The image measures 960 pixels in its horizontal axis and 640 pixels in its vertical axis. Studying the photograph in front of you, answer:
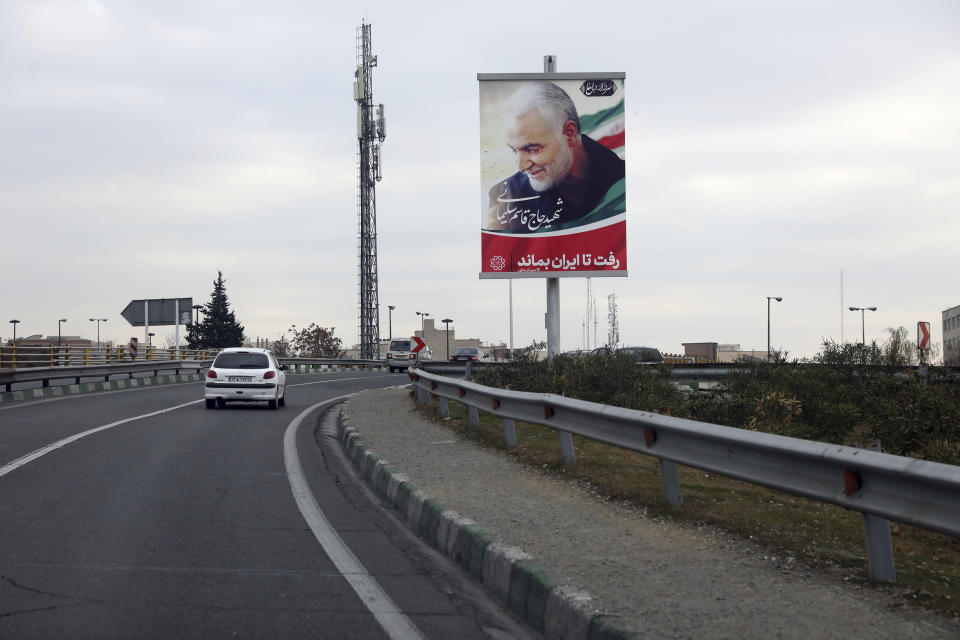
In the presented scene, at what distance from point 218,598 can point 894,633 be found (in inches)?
145

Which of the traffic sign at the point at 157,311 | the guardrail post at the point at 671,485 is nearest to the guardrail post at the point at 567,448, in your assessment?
the guardrail post at the point at 671,485

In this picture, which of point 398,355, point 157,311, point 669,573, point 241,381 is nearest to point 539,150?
point 241,381

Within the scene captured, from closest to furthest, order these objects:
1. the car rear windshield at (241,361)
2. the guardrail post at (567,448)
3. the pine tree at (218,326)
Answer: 1. the guardrail post at (567,448)
2. the car rear windshield at (241,361)
3. the pine tree at (218,326)

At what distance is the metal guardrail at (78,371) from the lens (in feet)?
92.3

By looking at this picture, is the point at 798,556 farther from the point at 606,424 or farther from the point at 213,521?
the point at 213,521

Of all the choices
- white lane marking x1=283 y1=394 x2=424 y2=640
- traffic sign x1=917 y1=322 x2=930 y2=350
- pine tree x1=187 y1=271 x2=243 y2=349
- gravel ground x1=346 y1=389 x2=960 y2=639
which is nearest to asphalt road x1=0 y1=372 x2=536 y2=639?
white lane marking x1=283 y1=394 x2=424 y2=640

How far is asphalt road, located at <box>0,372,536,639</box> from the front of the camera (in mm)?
5258

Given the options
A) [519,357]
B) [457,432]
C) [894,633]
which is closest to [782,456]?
[894,633]

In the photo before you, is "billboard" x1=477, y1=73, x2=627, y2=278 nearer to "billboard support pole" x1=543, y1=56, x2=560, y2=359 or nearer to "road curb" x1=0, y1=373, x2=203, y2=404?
"billboard support pole" x1=543, y1=56, x2=560, y2=359

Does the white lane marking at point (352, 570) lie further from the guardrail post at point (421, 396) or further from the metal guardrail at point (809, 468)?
the guardrail post at point (421, 396)

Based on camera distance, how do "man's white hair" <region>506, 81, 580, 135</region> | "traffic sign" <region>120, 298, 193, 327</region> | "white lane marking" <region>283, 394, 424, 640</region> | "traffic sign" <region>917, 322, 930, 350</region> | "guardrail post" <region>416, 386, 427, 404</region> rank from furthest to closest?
"traffic sign" <region>120, 298, 193, 327</region>, "traffic sign" <region>917, 322, 930, 350</region>, "man's white hair" <region>506, 81, 580, 135</region>, "guardrail post" <region>416, 386, 427, 404</region>, "white lane marking" <region>283, 394, 424, 640</region>

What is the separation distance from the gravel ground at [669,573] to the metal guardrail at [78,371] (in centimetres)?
2222

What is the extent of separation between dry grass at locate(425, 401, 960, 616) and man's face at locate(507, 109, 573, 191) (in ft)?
52.3

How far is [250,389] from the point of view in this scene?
23969 millimetres
